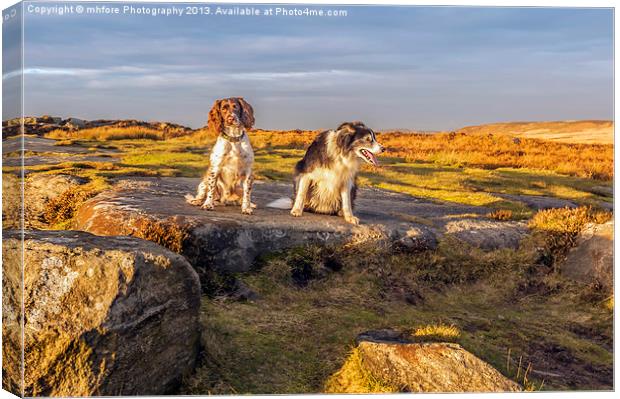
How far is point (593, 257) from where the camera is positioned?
12.5 metres

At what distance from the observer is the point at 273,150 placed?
14883mm

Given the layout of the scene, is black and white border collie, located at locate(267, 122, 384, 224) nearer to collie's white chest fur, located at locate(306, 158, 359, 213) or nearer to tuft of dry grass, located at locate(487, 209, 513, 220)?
collie's white chest fur, located at locate(306, 158, 359, 213)

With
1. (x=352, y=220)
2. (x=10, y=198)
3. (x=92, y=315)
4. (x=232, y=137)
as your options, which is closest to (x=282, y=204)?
(x=352, y=220)

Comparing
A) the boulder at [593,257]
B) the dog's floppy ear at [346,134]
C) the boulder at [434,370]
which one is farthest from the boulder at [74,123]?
the boulder at [593,257]

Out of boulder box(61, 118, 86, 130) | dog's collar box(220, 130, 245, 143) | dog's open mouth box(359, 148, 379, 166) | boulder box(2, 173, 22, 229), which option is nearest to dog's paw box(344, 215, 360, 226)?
dog's open mouth box(359, 148, 379, 166)

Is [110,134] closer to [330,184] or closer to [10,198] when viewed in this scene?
[10,198]

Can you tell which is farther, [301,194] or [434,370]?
[301,194]

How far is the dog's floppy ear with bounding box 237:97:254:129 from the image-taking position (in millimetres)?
11492

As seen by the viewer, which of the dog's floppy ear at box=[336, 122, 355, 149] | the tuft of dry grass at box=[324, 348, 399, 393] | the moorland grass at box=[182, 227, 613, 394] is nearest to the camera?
the tuft of dry grass at box=[324, 348, 399, 393]

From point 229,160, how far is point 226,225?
1.40 m

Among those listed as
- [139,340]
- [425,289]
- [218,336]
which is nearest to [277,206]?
[425,289]

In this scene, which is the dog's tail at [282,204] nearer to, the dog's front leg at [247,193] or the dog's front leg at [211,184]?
the dog's front leg at [247,193]

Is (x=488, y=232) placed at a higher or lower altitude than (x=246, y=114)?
lower

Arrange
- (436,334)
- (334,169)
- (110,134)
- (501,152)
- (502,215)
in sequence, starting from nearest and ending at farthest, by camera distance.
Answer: (436,334) → (110,134) → (334,169) → (502,215) → (501,152)
